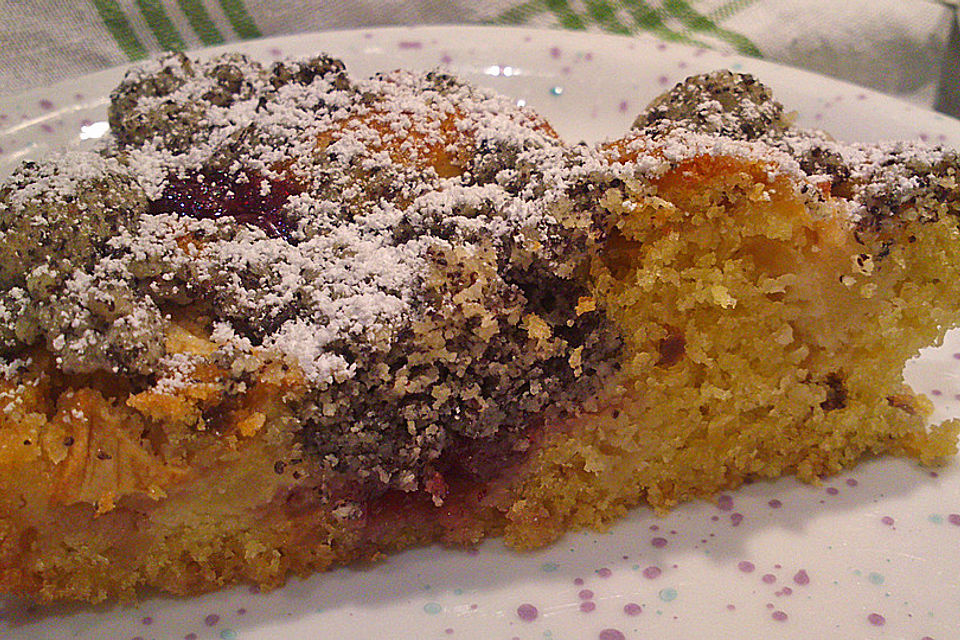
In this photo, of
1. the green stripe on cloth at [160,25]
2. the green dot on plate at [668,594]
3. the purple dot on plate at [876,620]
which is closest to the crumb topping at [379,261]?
the green dot on plate at [668,594]

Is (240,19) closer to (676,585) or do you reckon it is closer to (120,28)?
(120,28)

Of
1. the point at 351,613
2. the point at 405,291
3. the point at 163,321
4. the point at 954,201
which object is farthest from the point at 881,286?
the point at 163,321

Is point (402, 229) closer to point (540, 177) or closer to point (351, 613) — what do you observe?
point (540, 177)

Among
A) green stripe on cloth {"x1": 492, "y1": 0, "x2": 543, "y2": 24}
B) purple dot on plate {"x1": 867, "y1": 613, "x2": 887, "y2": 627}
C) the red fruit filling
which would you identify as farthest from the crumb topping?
green stripe on cloth {"x1": 492, "y1": 0, "x2": 543, "y2": 24}

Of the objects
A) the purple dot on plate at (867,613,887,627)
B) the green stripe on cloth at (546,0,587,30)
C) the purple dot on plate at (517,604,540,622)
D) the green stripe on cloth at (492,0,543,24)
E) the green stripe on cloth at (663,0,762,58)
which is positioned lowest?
the purple dot on plate at (867,613,887,627)

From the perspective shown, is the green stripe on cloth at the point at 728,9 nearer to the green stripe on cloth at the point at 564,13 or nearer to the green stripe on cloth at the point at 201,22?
the green stripe on cloth at the point at 564,13

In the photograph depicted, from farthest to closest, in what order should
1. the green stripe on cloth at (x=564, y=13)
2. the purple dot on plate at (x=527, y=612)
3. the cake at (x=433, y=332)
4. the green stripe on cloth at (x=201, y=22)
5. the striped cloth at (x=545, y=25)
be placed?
the green stripe on cloth at (x=564, y=13), the green stripe on cloth at (x=201, y=22), the striped cloth at (x=545, y=25), the purple dot on plate at (x=527, y=612), the cake at (x=433, y=332)

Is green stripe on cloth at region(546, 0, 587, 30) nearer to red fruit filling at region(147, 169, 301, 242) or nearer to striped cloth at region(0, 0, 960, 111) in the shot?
striped cloth at region(0, 0, 960, 111)

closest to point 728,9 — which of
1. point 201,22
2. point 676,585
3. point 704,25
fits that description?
point 704,25
